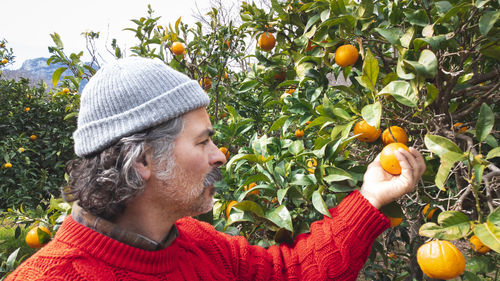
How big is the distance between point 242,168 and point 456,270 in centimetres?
96

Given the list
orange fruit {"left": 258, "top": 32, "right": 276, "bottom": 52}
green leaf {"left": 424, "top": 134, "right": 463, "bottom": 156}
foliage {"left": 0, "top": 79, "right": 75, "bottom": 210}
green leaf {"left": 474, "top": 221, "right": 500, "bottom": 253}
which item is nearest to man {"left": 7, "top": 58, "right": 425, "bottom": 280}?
green leaf {"left": 424, "top": 134, "right": 463, "bottom": 156}

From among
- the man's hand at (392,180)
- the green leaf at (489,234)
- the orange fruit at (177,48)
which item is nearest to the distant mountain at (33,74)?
the orange fruit at (177,48)

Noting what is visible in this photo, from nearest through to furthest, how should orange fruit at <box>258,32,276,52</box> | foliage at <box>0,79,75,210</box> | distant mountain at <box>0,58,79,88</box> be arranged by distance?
orange fruit at <box>258,32,276,52</box> < foliage at <box>0,79,75,210</box> < distant mountain at <box>0,58,79,88</box>

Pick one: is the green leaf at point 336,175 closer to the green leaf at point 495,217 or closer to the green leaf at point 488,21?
the green leaf at point 495,217

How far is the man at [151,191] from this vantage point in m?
0.96

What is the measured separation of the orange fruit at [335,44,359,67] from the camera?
130 cm

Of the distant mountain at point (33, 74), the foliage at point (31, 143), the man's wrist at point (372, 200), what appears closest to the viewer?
the man's wrist at point (372, 200)

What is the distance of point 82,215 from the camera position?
1020mm

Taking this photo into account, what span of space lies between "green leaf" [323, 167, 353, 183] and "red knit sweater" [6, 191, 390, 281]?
110 mm

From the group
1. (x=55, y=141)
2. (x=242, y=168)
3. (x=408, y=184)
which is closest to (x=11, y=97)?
(x=55, y=141)

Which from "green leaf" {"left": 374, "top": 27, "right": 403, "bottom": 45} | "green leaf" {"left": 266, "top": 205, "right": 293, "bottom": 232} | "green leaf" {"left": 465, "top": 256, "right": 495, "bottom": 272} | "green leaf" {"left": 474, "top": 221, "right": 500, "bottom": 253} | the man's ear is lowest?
"green leaf" {"left": 465, "top": 256, "right": 495, "bottom": 272}

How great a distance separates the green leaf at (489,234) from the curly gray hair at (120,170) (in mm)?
882

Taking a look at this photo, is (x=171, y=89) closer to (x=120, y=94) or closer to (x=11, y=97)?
(x=120, y=94)

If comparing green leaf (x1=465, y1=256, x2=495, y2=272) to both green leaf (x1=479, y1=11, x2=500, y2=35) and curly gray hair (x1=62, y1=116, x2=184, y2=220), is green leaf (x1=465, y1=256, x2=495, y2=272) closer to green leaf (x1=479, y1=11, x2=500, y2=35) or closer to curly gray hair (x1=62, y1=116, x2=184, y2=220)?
green leaf (x1=479, y1=11, x2=500, y2=35)
